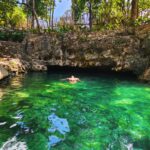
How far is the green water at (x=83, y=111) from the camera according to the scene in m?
6.79

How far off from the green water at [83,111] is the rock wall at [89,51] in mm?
2187

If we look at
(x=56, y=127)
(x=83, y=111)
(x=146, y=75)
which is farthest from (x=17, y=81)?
(x=56, y=127)

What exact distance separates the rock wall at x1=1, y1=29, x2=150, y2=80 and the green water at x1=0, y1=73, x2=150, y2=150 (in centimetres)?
Answer: 219

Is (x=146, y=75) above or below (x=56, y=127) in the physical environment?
above

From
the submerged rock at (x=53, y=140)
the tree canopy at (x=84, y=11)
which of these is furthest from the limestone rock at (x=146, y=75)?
the submerged rock at (x=53, y=140)

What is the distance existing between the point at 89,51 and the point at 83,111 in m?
9.12

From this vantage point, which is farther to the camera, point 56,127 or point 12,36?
point 12,36

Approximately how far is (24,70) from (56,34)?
3.08 metres

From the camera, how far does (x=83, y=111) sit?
9336mm

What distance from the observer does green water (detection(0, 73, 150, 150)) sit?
267 inches

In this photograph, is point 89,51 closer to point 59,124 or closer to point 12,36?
point 12,36

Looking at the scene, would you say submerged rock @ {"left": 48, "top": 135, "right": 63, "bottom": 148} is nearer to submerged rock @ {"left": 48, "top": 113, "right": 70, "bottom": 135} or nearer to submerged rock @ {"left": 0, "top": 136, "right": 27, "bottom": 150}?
submerged rock @ {"left": 48, "top": 113, "right": 70, "bottom": 135}

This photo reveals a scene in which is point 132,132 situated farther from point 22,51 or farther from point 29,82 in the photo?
point 22,51

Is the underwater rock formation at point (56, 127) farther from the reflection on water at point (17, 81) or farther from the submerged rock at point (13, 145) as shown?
the reflection on water at point (17, 81)
